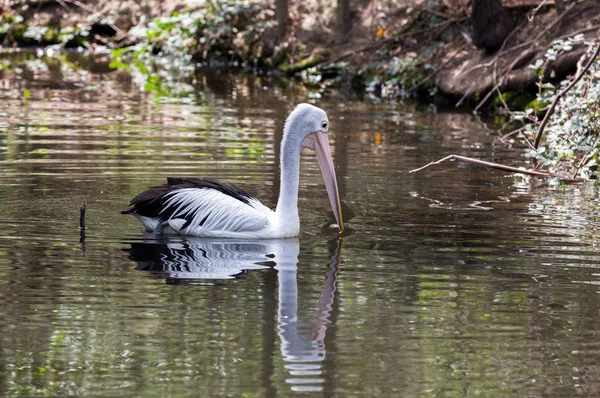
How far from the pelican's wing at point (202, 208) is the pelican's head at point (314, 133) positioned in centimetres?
55

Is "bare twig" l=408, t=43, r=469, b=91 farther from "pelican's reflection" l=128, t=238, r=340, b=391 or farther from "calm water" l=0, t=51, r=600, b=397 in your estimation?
"pelican's reflection" l=128, t=238, r=340, b=391

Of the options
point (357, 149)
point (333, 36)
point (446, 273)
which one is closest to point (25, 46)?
point (333, 36)

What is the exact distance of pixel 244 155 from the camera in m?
11.3

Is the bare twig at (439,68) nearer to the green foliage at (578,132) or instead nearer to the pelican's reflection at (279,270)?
the green foliage at (578,132)

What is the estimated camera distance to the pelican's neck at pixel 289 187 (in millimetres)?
7617

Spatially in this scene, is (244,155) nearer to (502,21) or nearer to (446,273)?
(446,273)

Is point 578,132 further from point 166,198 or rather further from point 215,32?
point 215,32

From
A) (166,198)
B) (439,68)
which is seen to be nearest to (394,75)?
(439,68)

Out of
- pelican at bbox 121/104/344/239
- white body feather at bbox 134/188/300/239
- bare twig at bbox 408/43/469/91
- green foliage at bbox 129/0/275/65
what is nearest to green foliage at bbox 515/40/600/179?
pelican at bbox 121/104/344/239

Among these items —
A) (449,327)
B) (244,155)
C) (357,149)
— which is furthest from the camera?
(357,149)

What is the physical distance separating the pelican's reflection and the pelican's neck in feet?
0.51

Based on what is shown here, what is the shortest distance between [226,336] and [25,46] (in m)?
23.6

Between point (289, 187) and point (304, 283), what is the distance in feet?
4.27

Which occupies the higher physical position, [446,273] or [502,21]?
[502,21]
